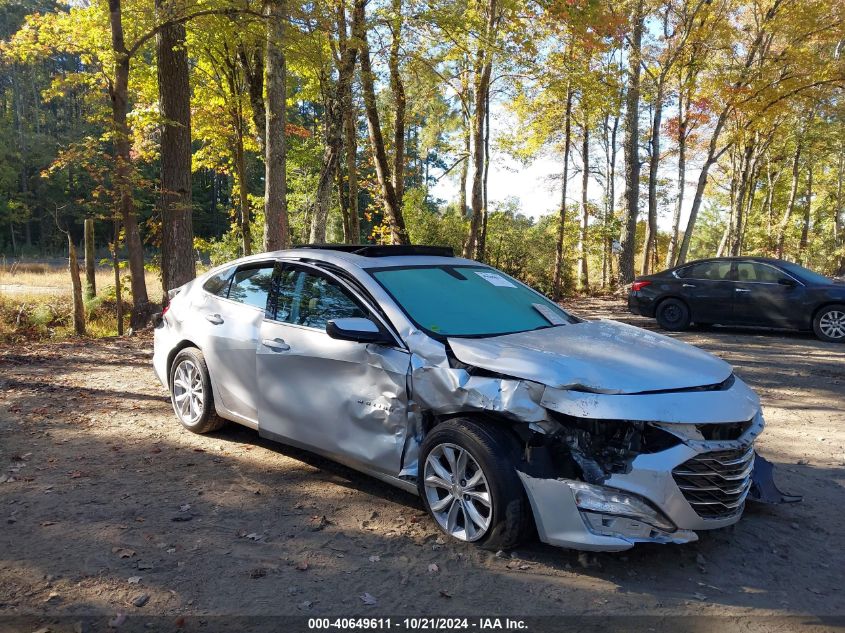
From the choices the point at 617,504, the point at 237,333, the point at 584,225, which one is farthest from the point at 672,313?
the point at 584,225

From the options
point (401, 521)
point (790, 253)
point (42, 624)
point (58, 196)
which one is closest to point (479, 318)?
point (401, 521)

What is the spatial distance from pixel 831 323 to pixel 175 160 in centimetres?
1222

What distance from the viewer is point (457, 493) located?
3600mm

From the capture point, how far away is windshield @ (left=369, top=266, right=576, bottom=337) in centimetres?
415

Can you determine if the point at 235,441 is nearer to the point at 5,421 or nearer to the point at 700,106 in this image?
the point at 5,421

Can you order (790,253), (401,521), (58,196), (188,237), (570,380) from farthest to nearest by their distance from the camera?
(58,196)
(790,253)
(188,237)
(401,521)
(570,380)

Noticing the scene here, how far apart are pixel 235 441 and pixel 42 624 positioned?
2.65m

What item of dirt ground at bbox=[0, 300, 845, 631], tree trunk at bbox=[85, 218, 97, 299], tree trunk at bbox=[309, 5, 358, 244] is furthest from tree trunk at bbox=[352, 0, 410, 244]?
dirt ground at bbox=[0, 300, 845, 631]

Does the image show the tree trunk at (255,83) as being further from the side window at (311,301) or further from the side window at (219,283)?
the side window at (311,301)

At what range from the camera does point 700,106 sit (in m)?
24.0

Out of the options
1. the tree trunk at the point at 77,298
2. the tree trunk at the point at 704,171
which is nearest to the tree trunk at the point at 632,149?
the tree trunk at the point at 704,171

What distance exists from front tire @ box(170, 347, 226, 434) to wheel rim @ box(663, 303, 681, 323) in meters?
9.82

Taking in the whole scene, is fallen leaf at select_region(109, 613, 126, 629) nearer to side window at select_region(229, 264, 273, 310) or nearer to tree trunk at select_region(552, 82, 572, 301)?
side window at select_region(229, 264, 273, 310)

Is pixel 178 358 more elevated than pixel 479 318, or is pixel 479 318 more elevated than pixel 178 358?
pixel 479 318
